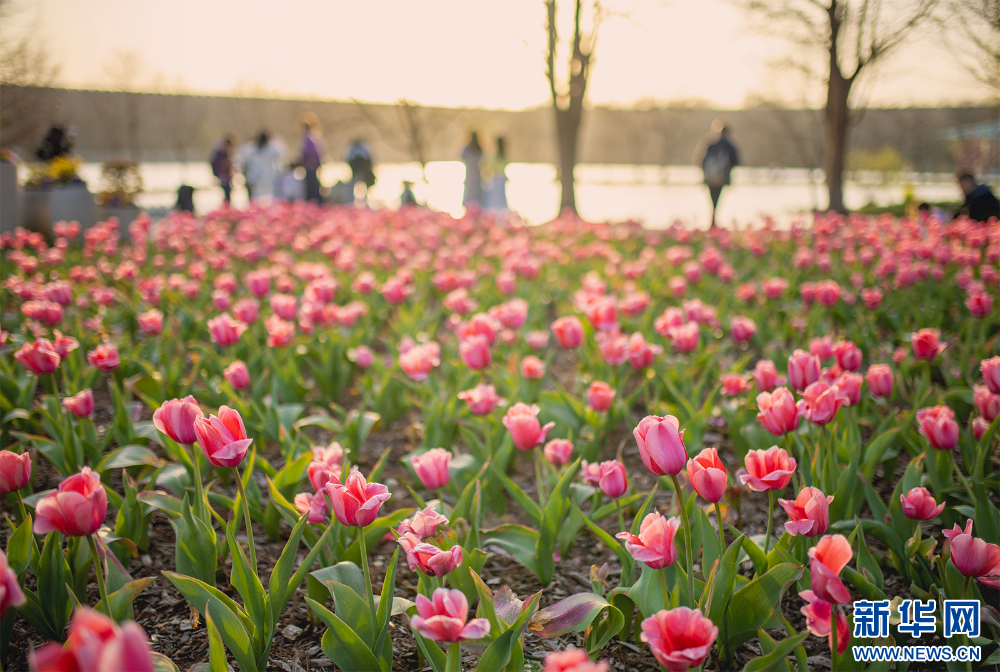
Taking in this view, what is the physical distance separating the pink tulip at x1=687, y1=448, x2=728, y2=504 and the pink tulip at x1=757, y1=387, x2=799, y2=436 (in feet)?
1.29

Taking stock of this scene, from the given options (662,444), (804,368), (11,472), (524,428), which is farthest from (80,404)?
(804,368)

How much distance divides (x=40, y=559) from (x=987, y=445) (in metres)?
2.86

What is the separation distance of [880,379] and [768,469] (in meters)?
1.10

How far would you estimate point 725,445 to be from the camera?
300 cm

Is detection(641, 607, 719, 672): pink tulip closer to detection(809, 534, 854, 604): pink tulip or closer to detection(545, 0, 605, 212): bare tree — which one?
detection(809, 534, 854, 604): pink tulip

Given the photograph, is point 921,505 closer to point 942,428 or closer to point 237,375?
point 942,428

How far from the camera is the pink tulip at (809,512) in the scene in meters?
1.34

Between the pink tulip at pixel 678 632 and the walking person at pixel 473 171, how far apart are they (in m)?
12.8

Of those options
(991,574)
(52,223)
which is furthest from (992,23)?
Answer: (52,223)

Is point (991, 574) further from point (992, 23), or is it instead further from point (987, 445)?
point (992, 23)

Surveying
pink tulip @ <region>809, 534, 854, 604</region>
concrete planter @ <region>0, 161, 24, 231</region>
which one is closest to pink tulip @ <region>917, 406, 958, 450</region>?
pink tulip @ <region>809, 534, 854, 604</region>

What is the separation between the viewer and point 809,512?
1.35 m

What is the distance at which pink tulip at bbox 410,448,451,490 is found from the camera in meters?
1.76

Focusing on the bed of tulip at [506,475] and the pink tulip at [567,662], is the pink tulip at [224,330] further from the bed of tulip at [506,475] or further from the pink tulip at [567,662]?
the pink tulip at [567,662]
